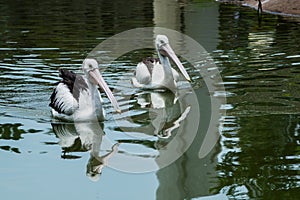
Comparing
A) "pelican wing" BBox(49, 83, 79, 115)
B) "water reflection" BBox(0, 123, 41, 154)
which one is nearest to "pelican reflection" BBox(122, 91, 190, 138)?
"pelican wing" BBox(49, 83, 79, 115)

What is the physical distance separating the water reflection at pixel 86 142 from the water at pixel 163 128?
2 cm

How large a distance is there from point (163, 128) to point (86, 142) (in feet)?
2.90

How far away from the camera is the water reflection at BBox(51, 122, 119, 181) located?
5.75m

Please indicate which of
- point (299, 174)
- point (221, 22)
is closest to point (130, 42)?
point (221, 22)

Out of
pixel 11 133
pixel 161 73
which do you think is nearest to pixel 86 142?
pixel 11 133

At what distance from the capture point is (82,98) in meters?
7.14

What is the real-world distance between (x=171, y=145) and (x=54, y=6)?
15.7 metres

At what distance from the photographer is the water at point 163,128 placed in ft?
16.9

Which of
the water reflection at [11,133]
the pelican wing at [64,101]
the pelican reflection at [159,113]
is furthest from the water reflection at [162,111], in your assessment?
the water reflection at [11,133]

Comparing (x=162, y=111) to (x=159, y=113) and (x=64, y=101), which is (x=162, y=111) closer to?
(x=159, y=113)

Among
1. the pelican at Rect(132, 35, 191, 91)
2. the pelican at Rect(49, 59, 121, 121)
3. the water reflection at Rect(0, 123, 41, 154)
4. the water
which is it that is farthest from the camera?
the pelican at Rect(132, 35, 191, 91)

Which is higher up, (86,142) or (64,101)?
(64,101)

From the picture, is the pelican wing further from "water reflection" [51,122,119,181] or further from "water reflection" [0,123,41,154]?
"water reflection" [0,123,41,154]

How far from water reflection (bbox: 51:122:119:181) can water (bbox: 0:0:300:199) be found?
19 mm
